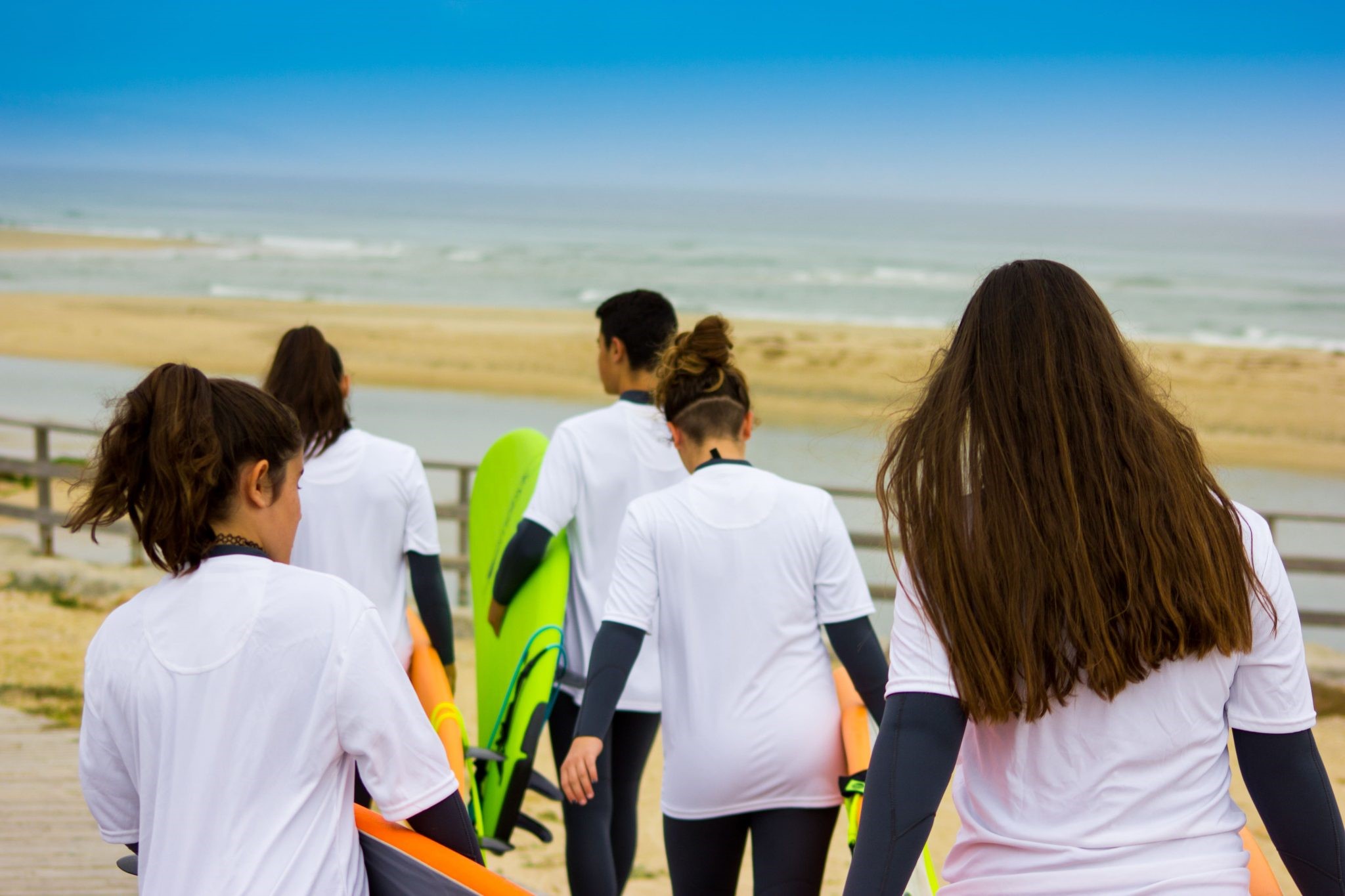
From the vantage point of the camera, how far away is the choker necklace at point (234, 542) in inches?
64.5

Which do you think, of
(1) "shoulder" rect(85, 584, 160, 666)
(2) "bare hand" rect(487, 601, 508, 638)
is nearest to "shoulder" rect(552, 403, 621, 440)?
Result: (2) "bare hand" rect(487, 601, 508, 638)

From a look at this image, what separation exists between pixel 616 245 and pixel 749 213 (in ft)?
144

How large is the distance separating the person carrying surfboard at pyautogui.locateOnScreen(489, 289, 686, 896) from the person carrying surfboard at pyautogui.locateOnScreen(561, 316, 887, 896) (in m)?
0.67

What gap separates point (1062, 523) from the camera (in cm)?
143

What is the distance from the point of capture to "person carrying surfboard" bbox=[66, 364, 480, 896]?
5.11 feet

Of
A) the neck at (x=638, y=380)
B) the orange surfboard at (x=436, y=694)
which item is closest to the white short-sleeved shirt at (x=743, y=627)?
the orange surfboard at (x=436, y=694)

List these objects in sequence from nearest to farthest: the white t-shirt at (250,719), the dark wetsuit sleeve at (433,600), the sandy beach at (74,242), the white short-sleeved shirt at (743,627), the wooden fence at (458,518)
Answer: the white t-shirt at (250,719)
the white short-sleeved shirt at (743,627)
the dark wetsuit sleeve at (433,600)
the wooden fence at (458,518)
the sandy beach at (74,242)

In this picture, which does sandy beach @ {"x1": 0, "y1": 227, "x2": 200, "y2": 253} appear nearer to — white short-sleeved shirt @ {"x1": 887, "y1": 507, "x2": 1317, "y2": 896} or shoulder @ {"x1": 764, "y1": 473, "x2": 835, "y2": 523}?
shoulder @ {"x1": 764, "y1": 473, "x2": 835, "y2": 523}

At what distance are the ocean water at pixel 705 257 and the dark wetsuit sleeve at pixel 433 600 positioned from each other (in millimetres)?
1876

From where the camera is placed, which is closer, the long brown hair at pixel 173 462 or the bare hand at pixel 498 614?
the long brown hair at pixel 173 462

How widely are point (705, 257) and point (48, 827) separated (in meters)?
59.6

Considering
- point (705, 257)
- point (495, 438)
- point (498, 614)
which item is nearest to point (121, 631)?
point (498, 614)

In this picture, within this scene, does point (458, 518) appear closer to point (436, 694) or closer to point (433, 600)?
point (433, 600)

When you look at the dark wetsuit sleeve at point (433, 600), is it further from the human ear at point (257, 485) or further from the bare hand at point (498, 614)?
the human ear at point (257, 485)
